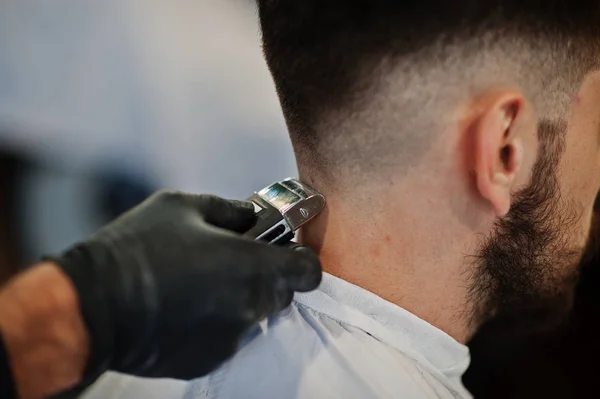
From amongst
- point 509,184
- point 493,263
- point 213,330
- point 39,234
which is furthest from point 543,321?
point 39,234

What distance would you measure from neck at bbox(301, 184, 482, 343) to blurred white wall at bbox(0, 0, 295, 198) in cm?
86

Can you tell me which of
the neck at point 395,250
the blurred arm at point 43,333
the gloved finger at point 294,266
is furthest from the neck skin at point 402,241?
the blurred arm at point 43,333

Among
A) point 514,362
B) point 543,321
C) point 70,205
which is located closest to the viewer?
point 543,321

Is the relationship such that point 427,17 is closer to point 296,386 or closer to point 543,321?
point 296,386

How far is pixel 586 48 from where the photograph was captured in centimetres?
78

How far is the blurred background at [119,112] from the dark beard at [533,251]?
85cm

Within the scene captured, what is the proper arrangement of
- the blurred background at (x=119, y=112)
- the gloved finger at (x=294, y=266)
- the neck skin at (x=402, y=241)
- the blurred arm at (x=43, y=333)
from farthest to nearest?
the blurred background at (x=119, y=112) < the neck skin at (x=402, y=241) < the gloved finger at (x=294, y=266) < the blurred arm at (x=43, y=333)

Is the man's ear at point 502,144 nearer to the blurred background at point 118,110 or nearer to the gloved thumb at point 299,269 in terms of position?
the gloved thumb at point 299,269

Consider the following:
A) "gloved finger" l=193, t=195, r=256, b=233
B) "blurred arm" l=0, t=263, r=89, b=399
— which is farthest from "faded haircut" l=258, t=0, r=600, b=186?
"blurred arm" l=0, t=263, r=89, b=399

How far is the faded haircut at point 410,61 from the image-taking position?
0.72 meters

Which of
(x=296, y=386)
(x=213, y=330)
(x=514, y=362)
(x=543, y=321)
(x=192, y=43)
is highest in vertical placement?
(x=192, y=43)

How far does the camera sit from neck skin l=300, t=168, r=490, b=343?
800mm

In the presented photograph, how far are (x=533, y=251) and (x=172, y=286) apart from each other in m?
0.58

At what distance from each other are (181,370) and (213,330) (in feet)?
0.21
